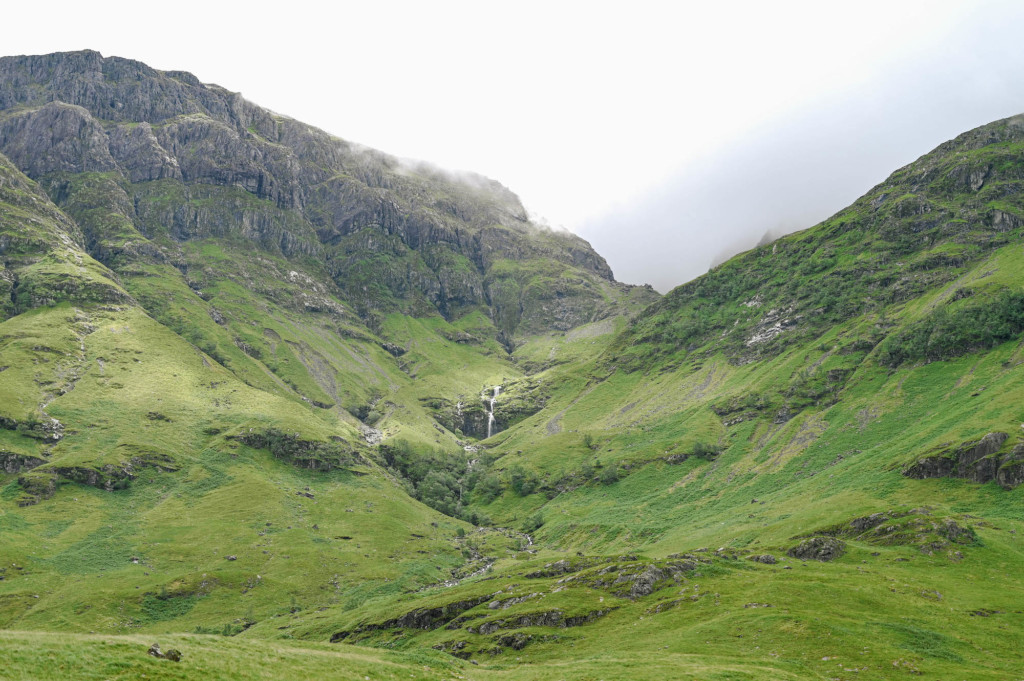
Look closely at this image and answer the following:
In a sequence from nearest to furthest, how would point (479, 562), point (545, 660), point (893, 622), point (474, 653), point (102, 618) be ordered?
point (893, 622) → point (545, 660) → point (474, 653) → point (102, 618) → point (479, 562)

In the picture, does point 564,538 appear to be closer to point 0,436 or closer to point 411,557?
point 411,557

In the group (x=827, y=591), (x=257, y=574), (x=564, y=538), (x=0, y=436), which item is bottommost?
(x=564, y=538)

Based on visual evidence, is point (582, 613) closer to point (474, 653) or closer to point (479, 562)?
point (474, 653)

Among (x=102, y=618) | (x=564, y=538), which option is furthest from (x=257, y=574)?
(x=564, y=538)

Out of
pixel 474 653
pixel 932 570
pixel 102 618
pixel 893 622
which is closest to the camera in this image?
pixel 893 622

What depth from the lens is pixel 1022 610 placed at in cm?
6581

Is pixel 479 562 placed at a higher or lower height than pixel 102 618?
lower

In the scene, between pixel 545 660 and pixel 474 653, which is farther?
pixel 474 653

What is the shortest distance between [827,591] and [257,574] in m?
138

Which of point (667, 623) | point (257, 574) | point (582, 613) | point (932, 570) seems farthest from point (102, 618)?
point (932, 570)

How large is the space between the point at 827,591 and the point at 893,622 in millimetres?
8520

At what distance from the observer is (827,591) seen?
71188 mm

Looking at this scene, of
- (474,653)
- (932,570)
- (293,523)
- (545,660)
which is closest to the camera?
(545,660)

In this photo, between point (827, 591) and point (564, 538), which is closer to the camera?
point (827, 591)
